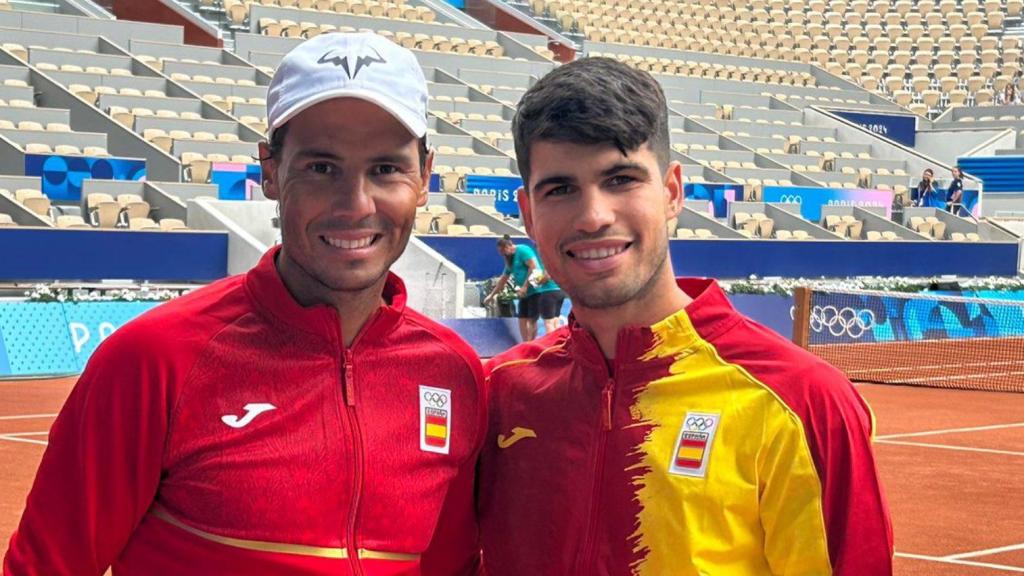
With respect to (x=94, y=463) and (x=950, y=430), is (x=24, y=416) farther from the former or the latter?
(x=94, y=463)

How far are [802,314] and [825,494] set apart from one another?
16327mm

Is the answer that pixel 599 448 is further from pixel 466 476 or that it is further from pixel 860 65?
pixel 860 65

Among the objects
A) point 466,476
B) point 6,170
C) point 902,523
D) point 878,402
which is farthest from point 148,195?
point 466,476

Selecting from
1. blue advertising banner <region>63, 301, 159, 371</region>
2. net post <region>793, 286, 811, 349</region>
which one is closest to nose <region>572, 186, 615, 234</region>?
blue advertising banner <region>63, 301, 159, 371</region>

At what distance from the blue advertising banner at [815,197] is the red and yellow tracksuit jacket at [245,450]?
2624 centimetres

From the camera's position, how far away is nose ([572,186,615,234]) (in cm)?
273

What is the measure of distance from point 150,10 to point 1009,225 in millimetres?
18843

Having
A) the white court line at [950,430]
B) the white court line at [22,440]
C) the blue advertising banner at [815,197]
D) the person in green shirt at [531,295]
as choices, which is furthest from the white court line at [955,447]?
the blue advertising banner at [815,197]

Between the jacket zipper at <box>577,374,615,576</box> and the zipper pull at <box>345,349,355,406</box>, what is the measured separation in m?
0.46

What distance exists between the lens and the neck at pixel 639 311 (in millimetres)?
2830

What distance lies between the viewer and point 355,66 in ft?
8.69

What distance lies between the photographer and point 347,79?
8.67ft

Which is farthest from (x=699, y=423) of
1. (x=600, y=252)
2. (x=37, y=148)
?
(x=37, y=148)

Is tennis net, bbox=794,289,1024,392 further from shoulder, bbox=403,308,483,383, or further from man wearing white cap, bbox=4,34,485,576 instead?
man wearing white cap, bbox=4,34,485,576
